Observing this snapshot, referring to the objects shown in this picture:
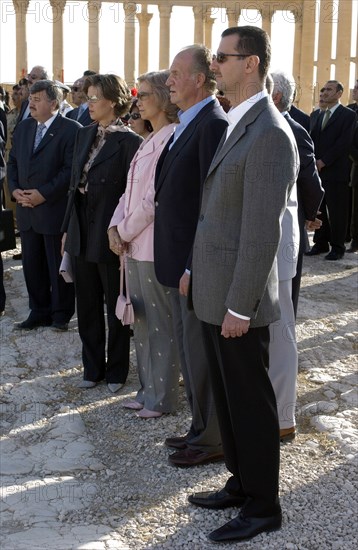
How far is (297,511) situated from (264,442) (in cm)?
65

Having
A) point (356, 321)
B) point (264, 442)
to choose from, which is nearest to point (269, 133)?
point (264, 442)

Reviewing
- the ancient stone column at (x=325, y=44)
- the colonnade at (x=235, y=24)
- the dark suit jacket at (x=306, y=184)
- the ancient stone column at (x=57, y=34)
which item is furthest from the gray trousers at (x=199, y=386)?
the ancient stone column at (x=57, y=34)

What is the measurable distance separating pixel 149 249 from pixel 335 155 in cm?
685

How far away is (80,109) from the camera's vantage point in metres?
11.0

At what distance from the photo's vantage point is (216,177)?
150 inches

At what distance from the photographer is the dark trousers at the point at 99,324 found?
6258mm

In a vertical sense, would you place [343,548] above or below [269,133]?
below

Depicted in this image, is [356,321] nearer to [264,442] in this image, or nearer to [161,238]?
[161,238]

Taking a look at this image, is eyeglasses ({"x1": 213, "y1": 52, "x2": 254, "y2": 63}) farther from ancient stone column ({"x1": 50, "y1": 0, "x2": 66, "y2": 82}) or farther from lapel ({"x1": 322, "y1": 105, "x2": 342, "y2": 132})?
ancient stone column ({"x1": 50, "y1": 0, "x2": 66, "y2": 82})

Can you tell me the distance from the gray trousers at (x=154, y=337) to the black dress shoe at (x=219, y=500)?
1.44 m

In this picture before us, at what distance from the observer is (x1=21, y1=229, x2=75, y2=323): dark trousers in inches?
310

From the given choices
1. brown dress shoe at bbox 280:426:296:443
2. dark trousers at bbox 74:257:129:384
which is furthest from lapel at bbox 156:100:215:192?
brown dress shoe at bbox 280:426:296:443

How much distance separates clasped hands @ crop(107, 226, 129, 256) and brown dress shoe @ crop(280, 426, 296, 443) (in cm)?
166

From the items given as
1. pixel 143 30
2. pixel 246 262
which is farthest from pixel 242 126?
pixel 143 30
